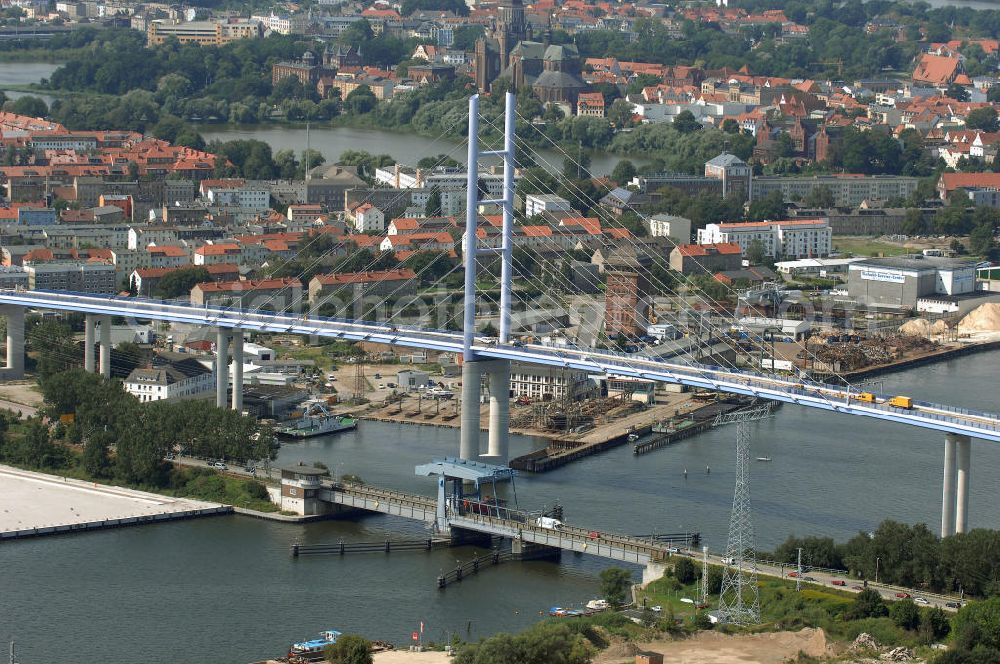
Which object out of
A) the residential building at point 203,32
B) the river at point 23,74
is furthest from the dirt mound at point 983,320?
the residential building at point 203,32

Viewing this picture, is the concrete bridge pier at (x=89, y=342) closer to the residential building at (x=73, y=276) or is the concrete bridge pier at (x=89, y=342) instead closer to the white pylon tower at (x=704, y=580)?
the residential building at (x=73, y=276)

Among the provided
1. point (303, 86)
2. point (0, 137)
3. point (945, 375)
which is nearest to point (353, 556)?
point (945, 375)

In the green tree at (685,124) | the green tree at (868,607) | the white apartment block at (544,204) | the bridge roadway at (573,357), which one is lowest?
the green tree at (868,607)

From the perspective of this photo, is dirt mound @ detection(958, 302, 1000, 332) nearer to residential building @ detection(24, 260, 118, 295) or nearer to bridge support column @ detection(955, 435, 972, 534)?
residential building @ detection(24, 260, 118, 295)

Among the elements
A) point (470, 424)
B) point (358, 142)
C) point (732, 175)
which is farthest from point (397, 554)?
point (358, 142)

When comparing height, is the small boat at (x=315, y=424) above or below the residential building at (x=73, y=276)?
below
